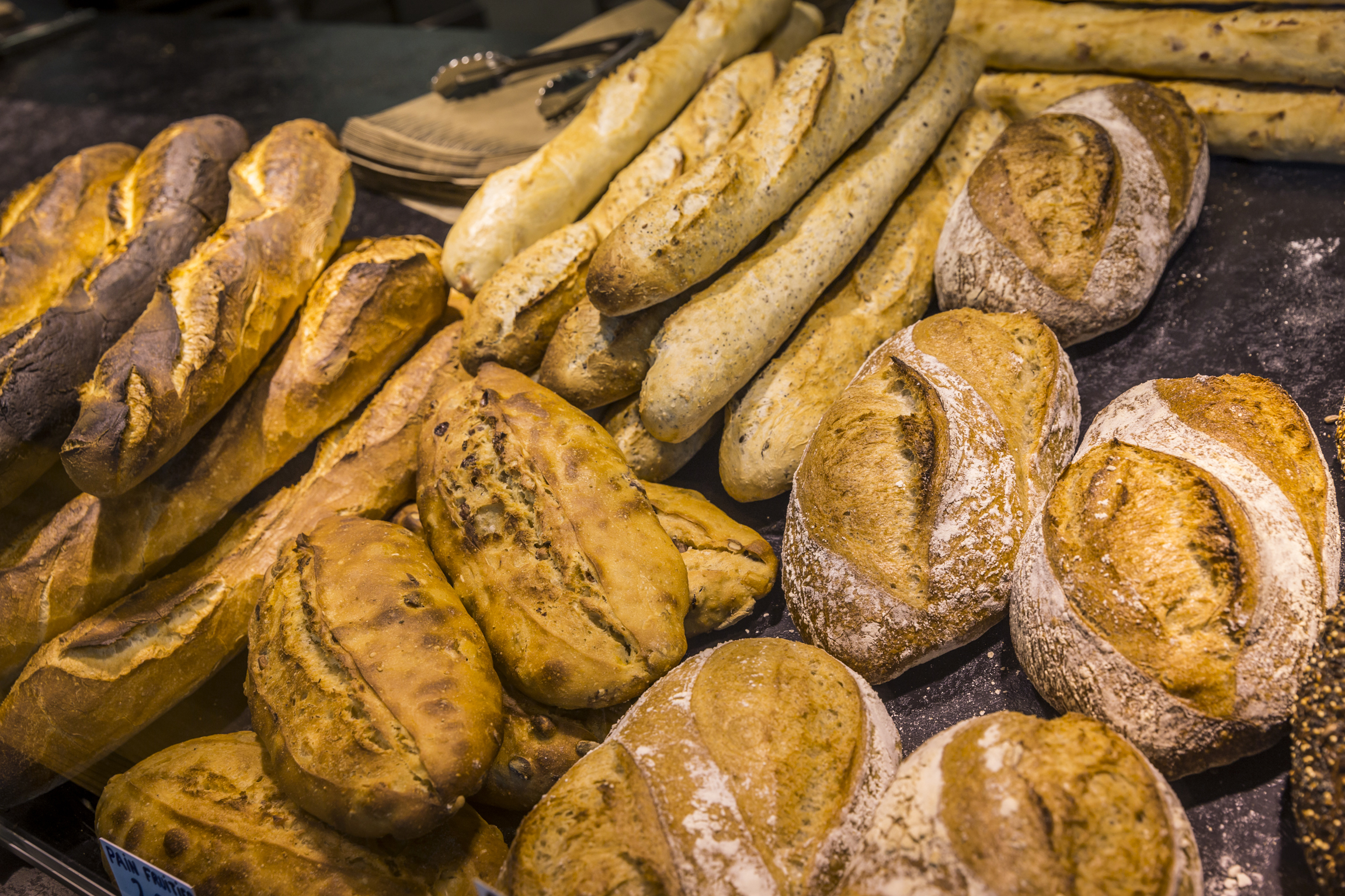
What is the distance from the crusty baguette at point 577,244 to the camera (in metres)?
1.81

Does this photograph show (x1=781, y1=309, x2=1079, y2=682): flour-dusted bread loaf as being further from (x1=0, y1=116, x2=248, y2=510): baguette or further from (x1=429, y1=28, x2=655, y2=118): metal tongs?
(x1=429, y1=28, x2=655, y2=118): metal tongs

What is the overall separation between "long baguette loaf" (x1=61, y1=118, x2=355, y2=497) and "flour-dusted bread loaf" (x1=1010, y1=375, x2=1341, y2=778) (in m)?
1.68

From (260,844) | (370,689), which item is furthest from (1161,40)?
(260,844)

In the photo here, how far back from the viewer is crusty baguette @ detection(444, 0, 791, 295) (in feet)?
6.56

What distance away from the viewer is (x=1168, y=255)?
179 cm

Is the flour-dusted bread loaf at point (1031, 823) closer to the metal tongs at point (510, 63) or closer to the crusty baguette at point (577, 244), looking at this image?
the crusty baguette at point (577, 244)

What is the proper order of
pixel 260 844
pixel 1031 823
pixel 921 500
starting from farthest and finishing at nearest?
pixel 921 500 → pixel 260 844 → pixel 1031 823

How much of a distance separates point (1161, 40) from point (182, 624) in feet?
8.69

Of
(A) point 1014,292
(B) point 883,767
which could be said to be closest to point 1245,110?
(A) point 1014,292

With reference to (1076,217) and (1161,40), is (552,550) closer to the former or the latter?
(1076,217)

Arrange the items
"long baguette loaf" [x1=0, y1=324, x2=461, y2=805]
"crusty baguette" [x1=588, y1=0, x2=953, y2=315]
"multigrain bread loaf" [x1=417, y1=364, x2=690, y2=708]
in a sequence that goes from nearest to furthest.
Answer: "multigrain bread loaf" [x1=417, y1=364, x2=690, y2=708]
"long baguette loaf" [x1=0, y1=324, x2=461, y2=805]
"crusty baguette" [x1=588, y1=0, x2=953, y2=315]

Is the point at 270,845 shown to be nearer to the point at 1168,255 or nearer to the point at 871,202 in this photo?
the point at 871,202

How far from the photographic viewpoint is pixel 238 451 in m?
1.78

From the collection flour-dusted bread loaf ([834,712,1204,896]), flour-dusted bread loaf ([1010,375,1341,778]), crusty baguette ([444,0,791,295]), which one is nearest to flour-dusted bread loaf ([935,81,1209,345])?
flour-dusted bread loaf ([1010,375,1341,778])
